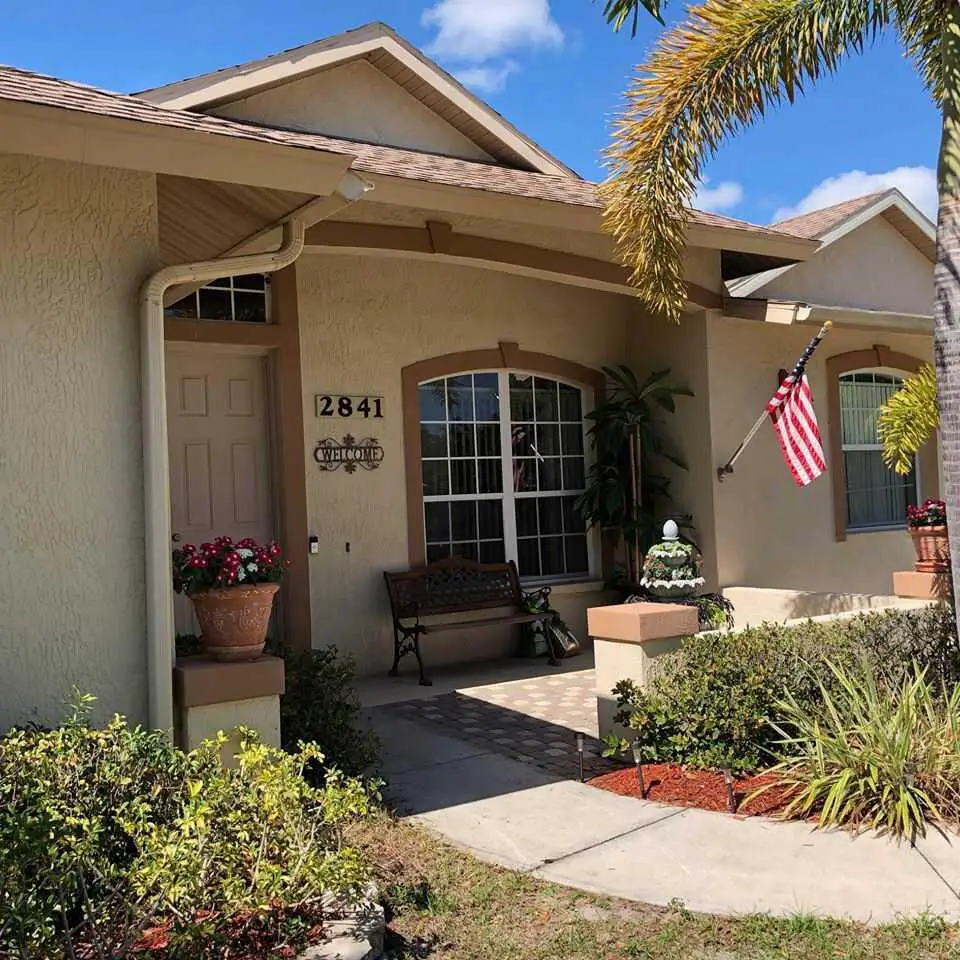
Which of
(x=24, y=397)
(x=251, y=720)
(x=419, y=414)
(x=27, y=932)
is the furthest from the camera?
(x=419, y=414)

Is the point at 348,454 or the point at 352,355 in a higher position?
the point at 352,355

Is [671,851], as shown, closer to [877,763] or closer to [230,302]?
[877,763]

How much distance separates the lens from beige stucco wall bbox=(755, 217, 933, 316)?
11.1 metres

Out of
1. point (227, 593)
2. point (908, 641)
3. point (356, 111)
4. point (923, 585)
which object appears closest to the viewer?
point (227, 593)

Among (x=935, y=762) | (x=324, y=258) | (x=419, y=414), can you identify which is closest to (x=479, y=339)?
(x=419, y=414)

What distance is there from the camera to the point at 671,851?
4707 mm

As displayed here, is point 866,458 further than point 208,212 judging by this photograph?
Yes

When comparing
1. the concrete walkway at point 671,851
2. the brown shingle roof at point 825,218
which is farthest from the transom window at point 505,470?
the concrete walkway at point 671,851

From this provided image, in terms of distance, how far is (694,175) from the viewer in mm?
7055

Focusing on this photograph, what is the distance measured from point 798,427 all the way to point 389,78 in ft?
15.7

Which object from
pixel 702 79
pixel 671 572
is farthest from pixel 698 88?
pixel 671 572

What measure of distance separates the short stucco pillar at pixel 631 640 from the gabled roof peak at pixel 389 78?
498cm

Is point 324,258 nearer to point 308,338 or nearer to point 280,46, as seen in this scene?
point 308,338

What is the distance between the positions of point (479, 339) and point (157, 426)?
17.0 ft
